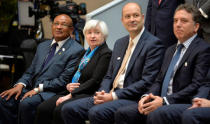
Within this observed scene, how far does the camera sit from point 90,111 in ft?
9.49

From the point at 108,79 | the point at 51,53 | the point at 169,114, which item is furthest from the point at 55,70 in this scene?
the point at 169,114

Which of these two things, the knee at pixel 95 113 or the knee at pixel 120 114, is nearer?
the knee at pixel 120 114

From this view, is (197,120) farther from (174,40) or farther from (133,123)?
(174,40)

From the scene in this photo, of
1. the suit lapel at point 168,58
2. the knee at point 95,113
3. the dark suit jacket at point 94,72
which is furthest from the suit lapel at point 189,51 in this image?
the dark suit jacket at point 94,72

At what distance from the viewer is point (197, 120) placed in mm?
2252

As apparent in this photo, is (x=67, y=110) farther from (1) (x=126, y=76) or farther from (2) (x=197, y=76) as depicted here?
(2) (x=197, y=76)

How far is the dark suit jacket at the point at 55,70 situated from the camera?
3.76 meters

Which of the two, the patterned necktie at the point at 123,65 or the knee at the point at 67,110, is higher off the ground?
the patterned necktie at the point at 123,65

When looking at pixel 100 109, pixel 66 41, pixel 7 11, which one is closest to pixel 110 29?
pixel 66 41

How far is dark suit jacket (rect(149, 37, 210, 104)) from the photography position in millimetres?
2602

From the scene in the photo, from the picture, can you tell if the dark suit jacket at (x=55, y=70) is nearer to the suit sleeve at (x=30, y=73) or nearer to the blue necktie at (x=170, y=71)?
the suit sleeve at (x=30, y=73)

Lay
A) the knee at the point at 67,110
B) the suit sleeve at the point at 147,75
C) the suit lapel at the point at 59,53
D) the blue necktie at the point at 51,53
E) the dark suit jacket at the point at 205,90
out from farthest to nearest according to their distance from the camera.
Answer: the blue necktie at the point at 51,53 < the suit lapel at the point at 59,53 < the knee at the point at 67,110 < the suit sleeve at the point at 147,75 < the dark suit jacket at the point at 205,90

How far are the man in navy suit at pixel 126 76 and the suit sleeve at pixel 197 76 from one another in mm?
391

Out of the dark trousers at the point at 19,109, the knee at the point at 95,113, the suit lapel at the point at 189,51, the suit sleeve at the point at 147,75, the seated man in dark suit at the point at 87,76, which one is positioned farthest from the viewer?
the dark trousers at the point at 19,109
